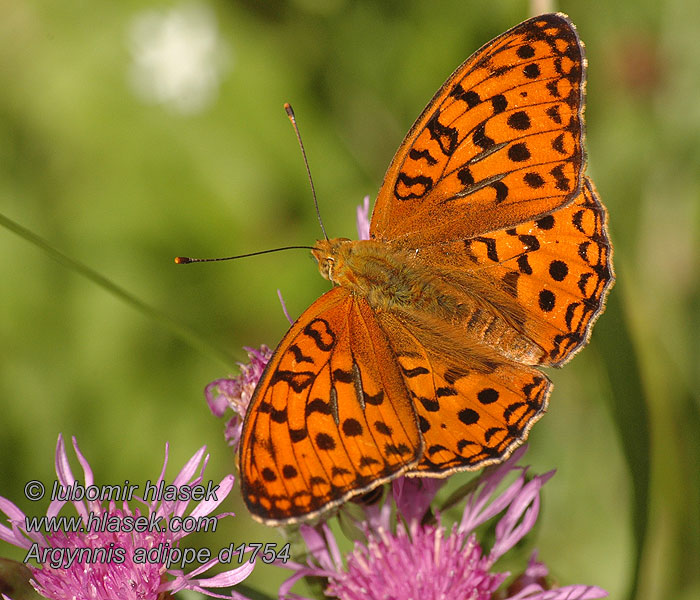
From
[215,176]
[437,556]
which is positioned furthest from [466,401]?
[215,176]

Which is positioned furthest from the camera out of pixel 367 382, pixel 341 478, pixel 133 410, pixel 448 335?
pixel 133 410

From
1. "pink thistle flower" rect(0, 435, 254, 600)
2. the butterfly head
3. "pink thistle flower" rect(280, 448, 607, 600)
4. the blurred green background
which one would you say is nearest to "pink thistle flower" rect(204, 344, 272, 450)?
"pink thistle flower" rect(0, 435, 254, 600)

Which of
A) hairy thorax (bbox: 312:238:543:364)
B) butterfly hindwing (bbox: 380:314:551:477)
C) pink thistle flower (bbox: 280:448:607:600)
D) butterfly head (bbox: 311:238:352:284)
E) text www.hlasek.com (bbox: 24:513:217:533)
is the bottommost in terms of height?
pink thistle flower (bbox: 280:448:607:600)

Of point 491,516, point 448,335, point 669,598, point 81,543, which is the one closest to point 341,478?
point 448,335

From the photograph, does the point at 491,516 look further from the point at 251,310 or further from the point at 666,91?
the point at 666,91

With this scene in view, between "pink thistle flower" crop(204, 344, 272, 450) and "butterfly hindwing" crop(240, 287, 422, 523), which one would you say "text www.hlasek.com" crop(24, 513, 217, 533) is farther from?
"butterfly hindwing" crop(240, 287, 422, 523)

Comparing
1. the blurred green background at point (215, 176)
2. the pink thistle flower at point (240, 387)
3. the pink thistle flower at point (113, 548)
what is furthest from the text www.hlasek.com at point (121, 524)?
the blurred green background at point (215, 176)
